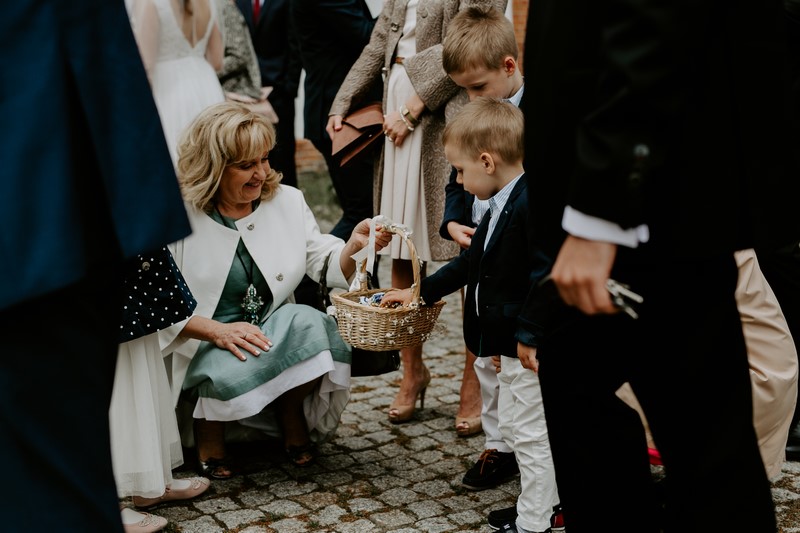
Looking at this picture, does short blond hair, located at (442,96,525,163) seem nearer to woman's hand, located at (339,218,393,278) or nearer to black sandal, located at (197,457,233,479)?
woman's hand, located at (339,218,393,278)

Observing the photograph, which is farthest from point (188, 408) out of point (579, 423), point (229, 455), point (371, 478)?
point (579, 423)

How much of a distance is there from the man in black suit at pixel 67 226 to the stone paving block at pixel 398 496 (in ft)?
5.76

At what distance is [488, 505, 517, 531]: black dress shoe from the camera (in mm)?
3520

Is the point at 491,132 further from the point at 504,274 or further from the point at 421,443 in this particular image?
the point at 421,443

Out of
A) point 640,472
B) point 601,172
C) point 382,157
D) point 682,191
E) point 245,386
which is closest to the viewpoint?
point 601,172

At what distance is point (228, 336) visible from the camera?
3920 mm

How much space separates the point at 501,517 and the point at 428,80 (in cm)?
189

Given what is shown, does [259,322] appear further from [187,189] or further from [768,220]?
[768,220]

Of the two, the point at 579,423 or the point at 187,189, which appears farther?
the point at 187,189

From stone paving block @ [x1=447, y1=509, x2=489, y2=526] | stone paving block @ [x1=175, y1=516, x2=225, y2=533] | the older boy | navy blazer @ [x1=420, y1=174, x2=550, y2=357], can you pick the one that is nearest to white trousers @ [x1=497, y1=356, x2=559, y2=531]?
the older boy

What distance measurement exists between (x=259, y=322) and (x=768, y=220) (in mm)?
2464

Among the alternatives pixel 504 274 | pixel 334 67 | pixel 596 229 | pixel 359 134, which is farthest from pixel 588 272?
pixel 334 67

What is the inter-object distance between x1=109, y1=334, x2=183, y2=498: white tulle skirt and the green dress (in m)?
0.40

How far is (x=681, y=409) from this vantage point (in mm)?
2158
